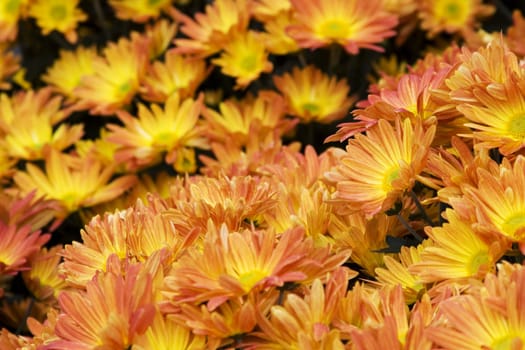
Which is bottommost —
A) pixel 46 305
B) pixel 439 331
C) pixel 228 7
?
pixel 46 305

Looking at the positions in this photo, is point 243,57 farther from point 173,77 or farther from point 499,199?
point 499,199

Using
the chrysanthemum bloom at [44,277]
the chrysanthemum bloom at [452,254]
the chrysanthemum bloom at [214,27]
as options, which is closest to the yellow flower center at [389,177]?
the chrysanthemum bloom at [452,254]

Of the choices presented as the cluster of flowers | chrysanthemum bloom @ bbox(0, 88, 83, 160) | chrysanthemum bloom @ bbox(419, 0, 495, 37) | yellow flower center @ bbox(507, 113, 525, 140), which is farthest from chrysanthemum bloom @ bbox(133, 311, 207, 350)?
chrysanthemum bloom @ bbox(419, 0, 495, 37)

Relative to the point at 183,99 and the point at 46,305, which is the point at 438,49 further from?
the point at 46,305

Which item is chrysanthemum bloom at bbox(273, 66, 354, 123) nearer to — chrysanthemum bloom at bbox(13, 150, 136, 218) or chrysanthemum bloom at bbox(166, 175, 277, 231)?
chrysanthemum bloom at bbox(13, 150, 136, 218)

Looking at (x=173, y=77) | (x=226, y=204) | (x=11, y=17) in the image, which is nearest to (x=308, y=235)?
(x=226, y=204)

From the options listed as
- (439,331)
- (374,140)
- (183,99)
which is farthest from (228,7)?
(439,331)
